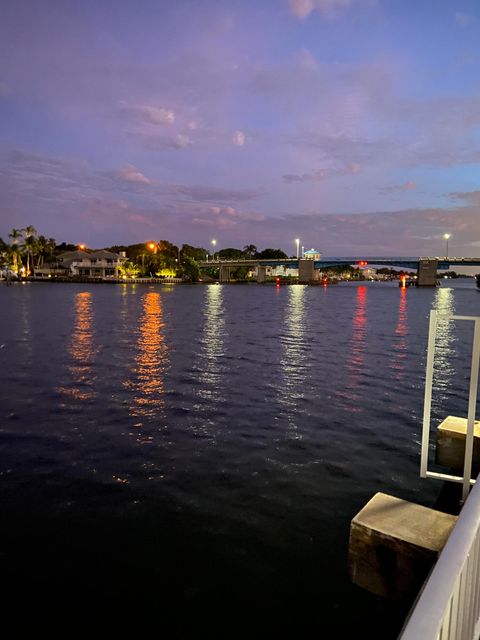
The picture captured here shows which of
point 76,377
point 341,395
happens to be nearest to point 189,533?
point 341,395

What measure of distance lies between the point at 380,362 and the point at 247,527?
20.3m

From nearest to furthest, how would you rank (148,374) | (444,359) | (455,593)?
(455,593) < (148,374) < (444,359)

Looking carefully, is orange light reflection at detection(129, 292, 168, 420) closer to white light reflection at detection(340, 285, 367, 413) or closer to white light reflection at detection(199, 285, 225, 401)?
white light reflection at detection(199, 285, 225, 401)

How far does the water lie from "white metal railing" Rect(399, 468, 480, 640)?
3.98m

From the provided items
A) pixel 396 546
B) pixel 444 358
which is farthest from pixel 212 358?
pixel 396 546

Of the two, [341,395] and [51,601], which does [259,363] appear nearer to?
[341,395]

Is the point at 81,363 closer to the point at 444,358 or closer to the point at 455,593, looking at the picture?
the point at 444,358

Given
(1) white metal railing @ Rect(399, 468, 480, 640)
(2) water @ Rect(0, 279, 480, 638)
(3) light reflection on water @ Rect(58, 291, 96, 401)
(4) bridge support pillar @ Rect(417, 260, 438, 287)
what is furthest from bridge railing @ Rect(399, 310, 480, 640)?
(4) bridge support pillar @ Rect(417, 260, 438, 287)

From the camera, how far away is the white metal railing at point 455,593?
258 centimetres

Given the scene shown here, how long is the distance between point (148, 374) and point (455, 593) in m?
21.5

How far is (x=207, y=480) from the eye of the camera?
11.2 m

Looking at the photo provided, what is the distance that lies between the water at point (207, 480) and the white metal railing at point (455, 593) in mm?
3980

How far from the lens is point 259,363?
26859 millimetres

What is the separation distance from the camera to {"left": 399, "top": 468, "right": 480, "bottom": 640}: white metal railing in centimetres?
258
